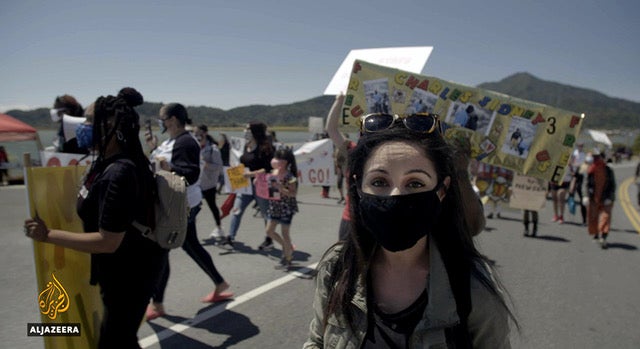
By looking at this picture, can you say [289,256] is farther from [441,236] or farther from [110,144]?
[441,236]

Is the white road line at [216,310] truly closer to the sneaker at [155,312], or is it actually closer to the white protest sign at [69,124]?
the sneaker at [155,312]

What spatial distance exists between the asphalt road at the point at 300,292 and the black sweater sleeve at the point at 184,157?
1.43 m

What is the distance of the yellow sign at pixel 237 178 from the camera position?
6.81 metres

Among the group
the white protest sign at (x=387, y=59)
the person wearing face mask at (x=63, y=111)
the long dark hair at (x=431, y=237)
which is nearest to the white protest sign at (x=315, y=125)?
the person wearing face mask at (x=63, y=111)

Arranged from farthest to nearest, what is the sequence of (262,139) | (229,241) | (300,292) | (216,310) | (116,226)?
(229,241) → (262,139) → (300,292) → (216,310) → (116,226)

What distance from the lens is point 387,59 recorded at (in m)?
4.28

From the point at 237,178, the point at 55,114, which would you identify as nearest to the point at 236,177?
the point at 237,178

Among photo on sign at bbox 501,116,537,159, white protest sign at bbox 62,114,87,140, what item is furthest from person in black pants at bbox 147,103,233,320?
photo on sign at bbox 501,116,537,159

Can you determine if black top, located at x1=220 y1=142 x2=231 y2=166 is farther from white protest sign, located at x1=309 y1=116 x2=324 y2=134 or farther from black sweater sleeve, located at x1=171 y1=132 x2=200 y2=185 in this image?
white protest sign, located at x1=309 y1=116 x2=324 y2=134

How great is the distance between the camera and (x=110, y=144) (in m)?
2.42

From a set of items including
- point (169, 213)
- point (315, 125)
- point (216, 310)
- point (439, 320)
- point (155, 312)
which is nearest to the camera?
point (439, 320)

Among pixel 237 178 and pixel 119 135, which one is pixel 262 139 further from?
pixel 119 135

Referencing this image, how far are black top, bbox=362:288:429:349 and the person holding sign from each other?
5.07ft

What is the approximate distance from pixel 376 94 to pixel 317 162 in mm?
5987
